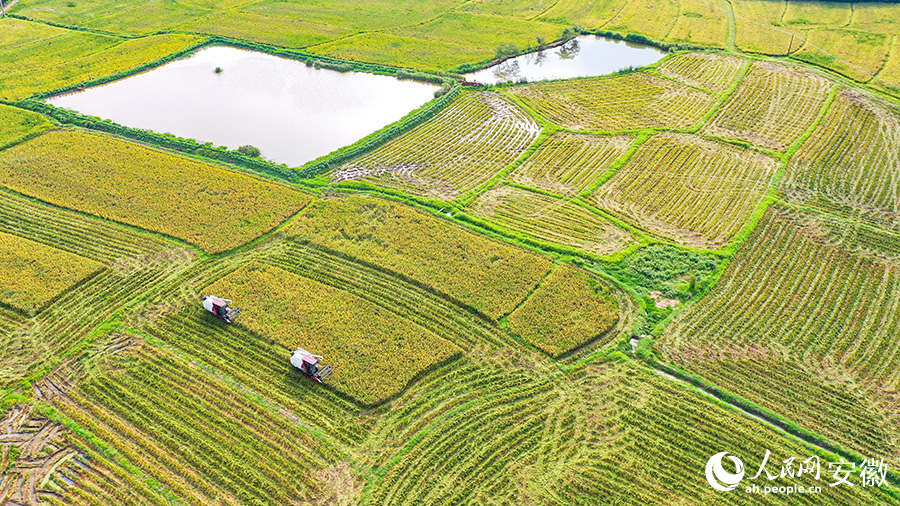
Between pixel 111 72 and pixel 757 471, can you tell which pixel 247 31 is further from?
pixel 757 471

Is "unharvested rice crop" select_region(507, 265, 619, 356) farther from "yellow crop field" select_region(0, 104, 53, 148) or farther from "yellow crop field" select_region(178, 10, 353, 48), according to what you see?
"yellow crop field" select_region(178, 10, 353, 48)

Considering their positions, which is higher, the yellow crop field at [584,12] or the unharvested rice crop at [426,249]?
the yellow crop field at [584,12]

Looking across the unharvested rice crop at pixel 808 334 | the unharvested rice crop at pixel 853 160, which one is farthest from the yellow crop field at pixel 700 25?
the unharvested rice crop at pixel 808 334

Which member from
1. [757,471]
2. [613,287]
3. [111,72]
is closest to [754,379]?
[757,471]

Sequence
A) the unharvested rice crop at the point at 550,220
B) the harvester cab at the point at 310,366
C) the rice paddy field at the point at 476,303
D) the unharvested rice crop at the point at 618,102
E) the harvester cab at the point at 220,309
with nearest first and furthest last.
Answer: the rice paddy field at the point at 476,303, the harvester cab at the point at 310,366, the harvester cab at the point at 220,309, the unharvested rice crop at the point at 550,220, the unharvested rice crop at the point at 618,102

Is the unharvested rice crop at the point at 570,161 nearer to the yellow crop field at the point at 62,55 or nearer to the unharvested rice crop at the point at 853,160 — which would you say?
the unharvested rice crop at the point at 853,160

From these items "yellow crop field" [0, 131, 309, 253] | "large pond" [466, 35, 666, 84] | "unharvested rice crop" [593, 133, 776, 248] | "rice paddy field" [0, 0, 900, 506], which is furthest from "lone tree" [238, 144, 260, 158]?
"unharvested rice crop" [593, 133, 776, 248]

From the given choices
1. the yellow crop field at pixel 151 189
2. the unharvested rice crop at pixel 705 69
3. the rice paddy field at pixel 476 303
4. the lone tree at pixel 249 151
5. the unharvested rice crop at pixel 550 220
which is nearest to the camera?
the rice paddy field at pixel 476 303

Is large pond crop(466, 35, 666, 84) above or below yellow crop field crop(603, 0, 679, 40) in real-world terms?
below
